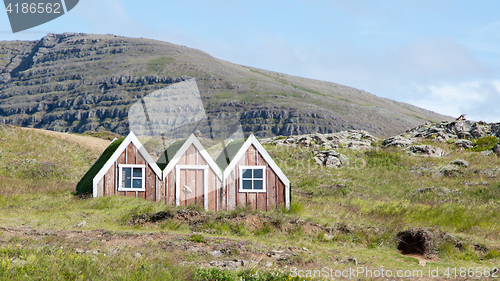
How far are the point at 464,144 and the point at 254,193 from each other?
36888 mm

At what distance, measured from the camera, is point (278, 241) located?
14.4 m

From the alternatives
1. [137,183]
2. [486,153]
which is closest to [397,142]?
[486,153]

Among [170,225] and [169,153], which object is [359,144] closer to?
[169,153]

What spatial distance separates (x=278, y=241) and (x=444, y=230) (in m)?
7.87

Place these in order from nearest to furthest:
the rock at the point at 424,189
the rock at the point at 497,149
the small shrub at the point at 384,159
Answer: the rock at the point at 424,189 → the small shrub at the point at 384,159 → the rock at the point at 497,149

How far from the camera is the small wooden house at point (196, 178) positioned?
18.7m

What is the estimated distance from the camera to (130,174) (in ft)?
62.8

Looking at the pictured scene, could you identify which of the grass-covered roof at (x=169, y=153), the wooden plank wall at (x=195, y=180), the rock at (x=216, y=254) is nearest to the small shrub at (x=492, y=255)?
the rock at (x=216, y=254)

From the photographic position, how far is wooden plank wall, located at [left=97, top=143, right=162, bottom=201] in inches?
744

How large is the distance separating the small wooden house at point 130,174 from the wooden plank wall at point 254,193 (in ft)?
12.3

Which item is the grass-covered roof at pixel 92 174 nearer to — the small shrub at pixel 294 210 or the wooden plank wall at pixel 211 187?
the wooden plank wall at pixel 211 187

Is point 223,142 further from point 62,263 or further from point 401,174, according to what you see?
point 401,174

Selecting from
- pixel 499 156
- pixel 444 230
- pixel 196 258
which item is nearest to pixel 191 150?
Result: pixel 196 258

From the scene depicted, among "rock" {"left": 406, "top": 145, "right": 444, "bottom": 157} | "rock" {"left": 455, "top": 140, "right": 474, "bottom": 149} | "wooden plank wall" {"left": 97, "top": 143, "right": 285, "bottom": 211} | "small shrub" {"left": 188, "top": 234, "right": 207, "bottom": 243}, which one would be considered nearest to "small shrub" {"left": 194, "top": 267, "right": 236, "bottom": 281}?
"small shrub" {"left": 188, "top": 234, "right": 207, "bottom": 243}
